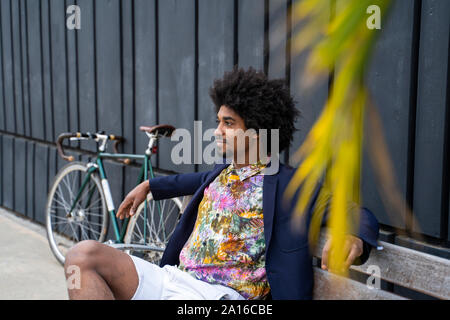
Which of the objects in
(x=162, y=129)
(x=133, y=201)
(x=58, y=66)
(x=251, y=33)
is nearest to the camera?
(x=133, y=201)

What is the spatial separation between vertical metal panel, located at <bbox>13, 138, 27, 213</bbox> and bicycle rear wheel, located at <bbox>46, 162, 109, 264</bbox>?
1087 mm

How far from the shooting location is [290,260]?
1798 mm

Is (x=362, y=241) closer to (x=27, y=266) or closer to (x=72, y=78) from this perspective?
(x=27, y=266)

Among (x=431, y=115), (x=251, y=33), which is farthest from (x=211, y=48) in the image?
(x=431, y=115)

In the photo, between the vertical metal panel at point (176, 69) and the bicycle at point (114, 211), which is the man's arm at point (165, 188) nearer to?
the bicycle at point (114, 211)

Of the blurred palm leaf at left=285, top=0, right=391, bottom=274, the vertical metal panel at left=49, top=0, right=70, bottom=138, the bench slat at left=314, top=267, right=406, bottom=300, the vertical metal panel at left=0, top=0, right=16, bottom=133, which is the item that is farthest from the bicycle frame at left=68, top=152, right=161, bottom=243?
the blurred palm leaf at left=285, top=0, right=391, bottom=274

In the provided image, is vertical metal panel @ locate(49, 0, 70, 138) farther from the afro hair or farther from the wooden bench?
the wooden bench

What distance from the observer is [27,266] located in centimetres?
457

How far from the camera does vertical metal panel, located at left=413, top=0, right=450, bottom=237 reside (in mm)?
2193

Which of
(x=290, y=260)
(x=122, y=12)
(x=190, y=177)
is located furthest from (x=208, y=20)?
(x=290, y=260)

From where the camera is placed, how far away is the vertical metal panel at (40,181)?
19.4 ft

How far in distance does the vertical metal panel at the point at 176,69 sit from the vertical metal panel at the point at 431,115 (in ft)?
6.23

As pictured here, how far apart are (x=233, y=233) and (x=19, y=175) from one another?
5185 mm
